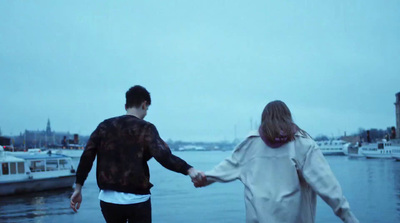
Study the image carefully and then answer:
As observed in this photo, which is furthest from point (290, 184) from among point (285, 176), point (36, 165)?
point (36, 165)

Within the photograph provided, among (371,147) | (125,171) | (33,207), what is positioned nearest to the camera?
(125,171)

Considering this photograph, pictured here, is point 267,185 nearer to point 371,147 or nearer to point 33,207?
point 33,207

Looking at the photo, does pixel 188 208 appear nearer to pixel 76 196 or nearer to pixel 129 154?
→ pixel 76 196

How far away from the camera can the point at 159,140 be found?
352 cm

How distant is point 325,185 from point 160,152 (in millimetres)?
1382

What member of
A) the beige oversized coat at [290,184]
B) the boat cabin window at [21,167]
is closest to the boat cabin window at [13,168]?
the boat cabin window at [21,167]

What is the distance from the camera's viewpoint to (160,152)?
349 centimetres

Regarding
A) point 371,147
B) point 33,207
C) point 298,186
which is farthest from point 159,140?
point 371,147

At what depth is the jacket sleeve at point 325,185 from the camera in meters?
3.17

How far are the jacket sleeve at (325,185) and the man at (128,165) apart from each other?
3.11 feet

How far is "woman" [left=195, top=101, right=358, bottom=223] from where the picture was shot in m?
3.18

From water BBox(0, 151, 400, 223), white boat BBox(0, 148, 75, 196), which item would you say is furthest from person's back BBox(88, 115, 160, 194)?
white boat BBox(0, 148, 75, 196)

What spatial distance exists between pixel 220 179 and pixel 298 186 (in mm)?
700

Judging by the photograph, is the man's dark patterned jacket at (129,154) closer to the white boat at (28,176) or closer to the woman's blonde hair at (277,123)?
the woman's blonde hair at (277,123)
